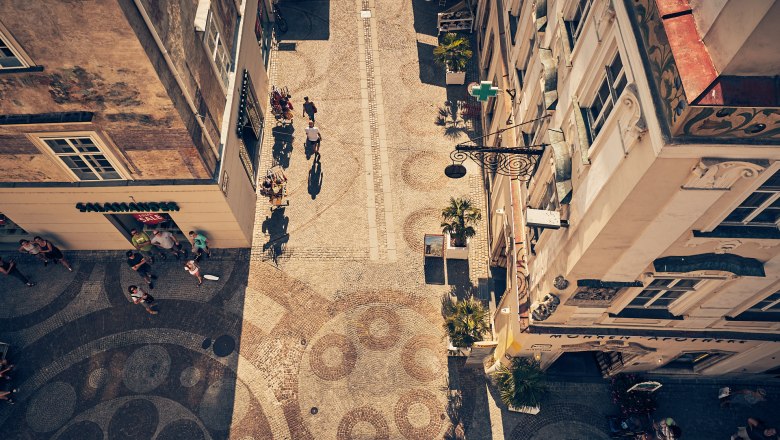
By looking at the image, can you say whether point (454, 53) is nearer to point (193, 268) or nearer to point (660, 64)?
point (193, 268)

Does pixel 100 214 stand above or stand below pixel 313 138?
below

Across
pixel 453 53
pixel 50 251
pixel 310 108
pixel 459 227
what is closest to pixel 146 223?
pixel 50 251

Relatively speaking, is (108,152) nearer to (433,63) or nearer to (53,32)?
(53,32)

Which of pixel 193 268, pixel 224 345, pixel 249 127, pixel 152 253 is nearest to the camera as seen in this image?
pixel 224 345

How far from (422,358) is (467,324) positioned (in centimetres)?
308

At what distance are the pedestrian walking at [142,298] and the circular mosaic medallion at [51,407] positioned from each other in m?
4.57

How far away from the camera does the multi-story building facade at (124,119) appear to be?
15.4 metres

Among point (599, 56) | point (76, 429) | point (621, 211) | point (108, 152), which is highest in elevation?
point (108, 152)

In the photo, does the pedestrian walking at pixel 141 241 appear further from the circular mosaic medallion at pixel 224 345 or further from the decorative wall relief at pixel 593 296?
the decorative wall relief at pixel 593 296

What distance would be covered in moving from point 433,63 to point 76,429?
27.7m

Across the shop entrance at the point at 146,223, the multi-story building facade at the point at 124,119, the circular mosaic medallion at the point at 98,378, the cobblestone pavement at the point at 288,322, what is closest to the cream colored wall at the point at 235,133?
the multi-story building facade at the point at 124,119

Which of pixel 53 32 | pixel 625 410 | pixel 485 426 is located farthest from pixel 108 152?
pixel 625 410

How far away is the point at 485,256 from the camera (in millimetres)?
26188

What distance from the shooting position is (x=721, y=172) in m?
10.3
